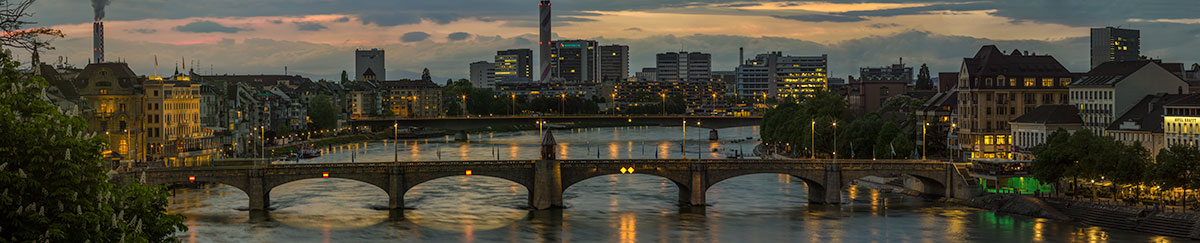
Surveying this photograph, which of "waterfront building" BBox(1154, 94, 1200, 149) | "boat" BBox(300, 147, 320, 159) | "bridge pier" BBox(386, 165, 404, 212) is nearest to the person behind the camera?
"bridge pier" BBox(386, 165, 404, 212)

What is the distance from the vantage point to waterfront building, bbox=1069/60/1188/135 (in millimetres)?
106438

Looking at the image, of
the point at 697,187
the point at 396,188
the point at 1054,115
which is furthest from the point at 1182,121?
the point at 396,188

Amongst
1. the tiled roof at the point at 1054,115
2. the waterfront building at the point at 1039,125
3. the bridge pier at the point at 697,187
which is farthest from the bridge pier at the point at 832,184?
the tiled roof at the point at 1054,115

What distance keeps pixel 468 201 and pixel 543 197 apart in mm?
8337

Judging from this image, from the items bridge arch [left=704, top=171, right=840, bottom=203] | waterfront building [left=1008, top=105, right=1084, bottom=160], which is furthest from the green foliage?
waterfront building [left=1008, top=105, right=1084, bottom=160]

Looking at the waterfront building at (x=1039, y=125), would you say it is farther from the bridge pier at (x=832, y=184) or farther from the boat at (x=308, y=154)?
the boat at (x=308, y=154)

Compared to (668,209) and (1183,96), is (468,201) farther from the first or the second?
(1183,96)

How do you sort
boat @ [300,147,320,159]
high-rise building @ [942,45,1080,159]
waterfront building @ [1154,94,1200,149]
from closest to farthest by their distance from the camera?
waterfront building @ [1154,94,1200,149], high-rise building @ [942,45,1080,159], boat @ [300,147,320,159]

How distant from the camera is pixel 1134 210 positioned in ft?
253

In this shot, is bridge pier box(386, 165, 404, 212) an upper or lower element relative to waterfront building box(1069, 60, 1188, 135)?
lower

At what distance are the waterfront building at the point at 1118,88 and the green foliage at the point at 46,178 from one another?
90.8m

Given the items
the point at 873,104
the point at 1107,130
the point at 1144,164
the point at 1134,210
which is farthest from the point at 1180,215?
the point at 873,104

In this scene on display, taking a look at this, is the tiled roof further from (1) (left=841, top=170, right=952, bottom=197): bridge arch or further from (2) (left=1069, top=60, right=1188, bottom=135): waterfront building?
(1) (left=841, top=170, right=952, bottom=197): bridge arch

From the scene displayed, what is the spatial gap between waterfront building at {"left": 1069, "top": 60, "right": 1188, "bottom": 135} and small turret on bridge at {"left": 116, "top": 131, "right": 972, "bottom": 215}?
20600 mm
